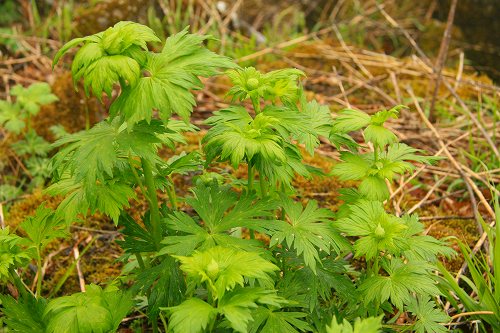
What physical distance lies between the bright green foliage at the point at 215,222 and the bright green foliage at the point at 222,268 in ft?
0.35

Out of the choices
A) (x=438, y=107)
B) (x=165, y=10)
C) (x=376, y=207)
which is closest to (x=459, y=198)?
(x=438, y=107)

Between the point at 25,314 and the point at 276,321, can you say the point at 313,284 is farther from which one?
the point at 25,314

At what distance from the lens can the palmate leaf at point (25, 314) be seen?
5.83ft

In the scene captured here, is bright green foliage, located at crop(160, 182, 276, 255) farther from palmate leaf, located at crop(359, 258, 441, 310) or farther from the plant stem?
palmate leaf, located at crop(359, 258, 441, 310)

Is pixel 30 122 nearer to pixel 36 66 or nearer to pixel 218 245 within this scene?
pixel 36 66

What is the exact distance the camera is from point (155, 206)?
178 cm

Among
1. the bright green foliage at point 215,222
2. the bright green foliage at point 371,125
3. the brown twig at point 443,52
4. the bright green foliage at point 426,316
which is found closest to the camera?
the bright green foliage at point 215,222

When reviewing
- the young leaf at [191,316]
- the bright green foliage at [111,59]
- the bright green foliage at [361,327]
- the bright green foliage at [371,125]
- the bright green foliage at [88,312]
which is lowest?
the bright green foliage at [88,312]

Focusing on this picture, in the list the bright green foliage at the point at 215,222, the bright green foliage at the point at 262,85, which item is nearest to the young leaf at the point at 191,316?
the bright green foliage at the point at 215,222

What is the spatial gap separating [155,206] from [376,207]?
25.9 inches

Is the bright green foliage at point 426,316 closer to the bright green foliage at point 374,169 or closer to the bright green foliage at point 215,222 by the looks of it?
the bright green foliage at point 374,169

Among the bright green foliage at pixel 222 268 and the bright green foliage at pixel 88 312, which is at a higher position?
the bright green foliage at pixel 222 268

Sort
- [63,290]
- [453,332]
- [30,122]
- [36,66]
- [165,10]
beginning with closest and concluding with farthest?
[453,332]
[63,290]
[30,122]
[36,66]
[165,10]

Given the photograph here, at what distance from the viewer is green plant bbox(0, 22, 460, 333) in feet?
4.97
